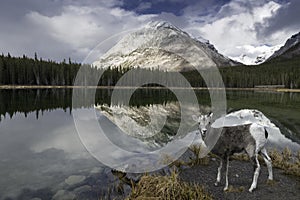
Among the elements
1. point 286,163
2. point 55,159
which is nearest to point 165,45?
point 286,163

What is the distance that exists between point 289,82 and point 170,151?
467 feet

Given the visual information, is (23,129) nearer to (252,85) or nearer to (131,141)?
(131,141)

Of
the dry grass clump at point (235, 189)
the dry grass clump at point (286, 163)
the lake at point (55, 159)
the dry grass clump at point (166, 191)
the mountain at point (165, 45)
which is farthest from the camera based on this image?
the dry grass clump at point (286, 163)

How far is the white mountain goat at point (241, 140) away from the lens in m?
8.53

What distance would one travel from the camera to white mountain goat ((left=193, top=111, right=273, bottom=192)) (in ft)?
28.0

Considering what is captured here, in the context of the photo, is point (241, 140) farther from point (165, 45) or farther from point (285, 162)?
point (285, 162)

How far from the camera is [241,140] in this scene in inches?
348

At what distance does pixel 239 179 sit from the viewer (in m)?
10.2

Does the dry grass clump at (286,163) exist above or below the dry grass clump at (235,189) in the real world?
above

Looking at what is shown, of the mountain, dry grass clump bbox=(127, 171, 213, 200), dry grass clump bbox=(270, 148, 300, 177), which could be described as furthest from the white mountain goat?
dry grass clump bbox=(270, 148, 300, 177)

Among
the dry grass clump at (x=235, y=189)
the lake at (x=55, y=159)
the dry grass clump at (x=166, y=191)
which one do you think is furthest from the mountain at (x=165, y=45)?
the lake at (x=55, y=159)

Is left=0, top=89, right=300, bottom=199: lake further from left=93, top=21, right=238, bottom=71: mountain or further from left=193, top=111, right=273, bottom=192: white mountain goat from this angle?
left=93, top=21, right=238, bottom=71: mountain

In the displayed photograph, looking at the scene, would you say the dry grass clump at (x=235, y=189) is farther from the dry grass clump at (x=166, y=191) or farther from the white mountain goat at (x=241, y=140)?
the dry grass clump at (x=166, y=191)

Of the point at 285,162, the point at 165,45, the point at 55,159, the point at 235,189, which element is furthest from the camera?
the point at 55,159
